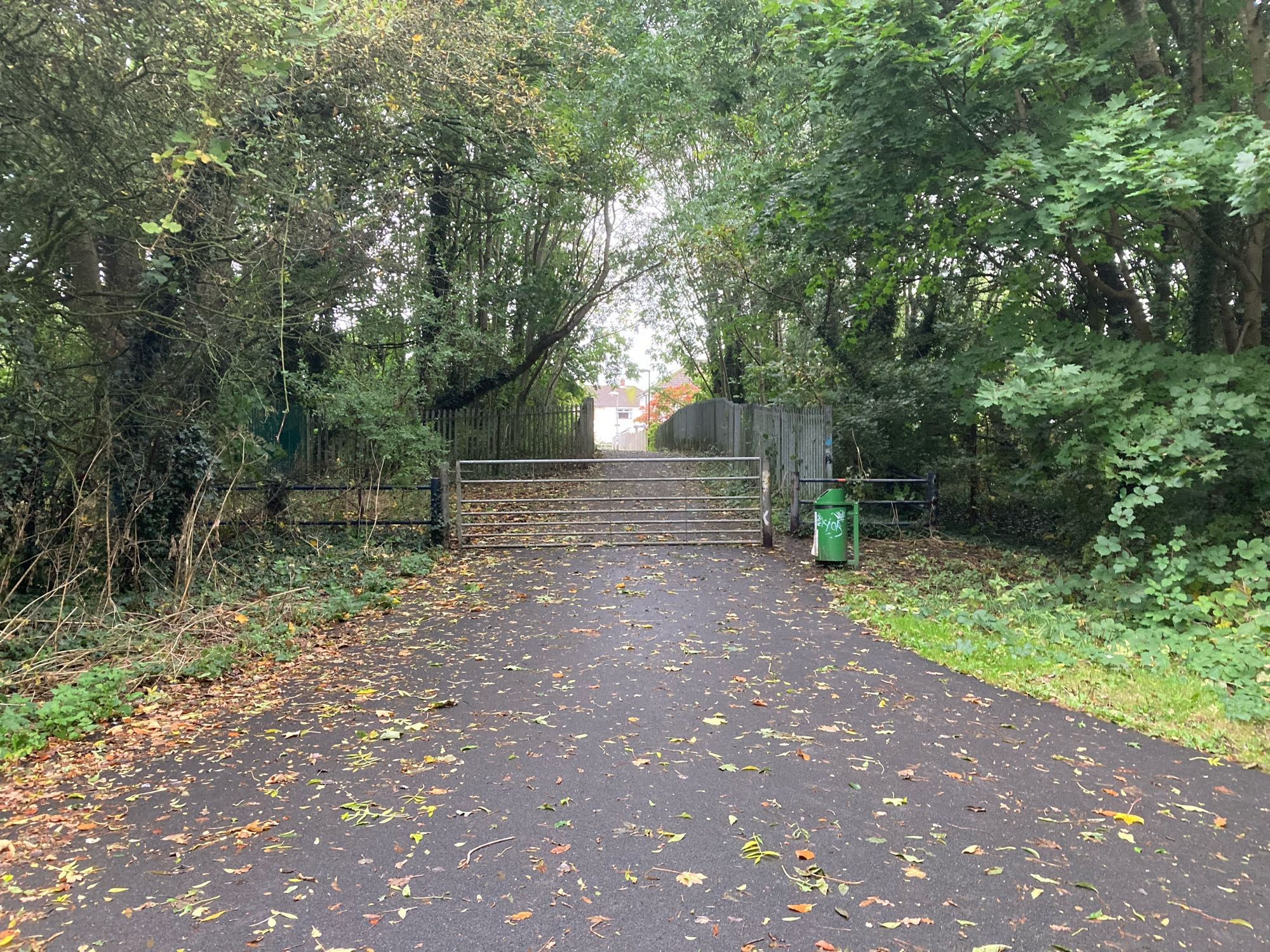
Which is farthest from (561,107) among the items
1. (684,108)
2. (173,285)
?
(173,285)

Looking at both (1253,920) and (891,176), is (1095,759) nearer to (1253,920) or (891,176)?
(1253,920)

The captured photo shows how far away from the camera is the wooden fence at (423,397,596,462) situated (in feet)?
63.2

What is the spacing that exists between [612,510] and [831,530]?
331cm

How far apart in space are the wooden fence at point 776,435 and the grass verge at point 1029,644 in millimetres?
2994

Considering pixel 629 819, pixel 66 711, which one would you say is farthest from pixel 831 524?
pixel 66 711

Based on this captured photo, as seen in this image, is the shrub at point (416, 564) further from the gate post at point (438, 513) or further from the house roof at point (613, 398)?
the house roof at point (613, 398)

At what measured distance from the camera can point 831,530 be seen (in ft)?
34.4

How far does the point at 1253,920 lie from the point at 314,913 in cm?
371

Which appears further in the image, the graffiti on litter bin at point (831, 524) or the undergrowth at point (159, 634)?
the graffiti on litter bin at point (831, 524)

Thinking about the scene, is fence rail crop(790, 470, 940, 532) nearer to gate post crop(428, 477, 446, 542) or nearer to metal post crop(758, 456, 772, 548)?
metal post crop(758, 456, 772, 548)

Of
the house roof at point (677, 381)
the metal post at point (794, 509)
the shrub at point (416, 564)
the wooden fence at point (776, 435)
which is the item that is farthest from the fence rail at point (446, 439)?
the house roof at point (677, 381)

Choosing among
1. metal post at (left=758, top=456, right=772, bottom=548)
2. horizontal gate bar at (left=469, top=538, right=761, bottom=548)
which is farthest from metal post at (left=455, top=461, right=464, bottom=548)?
metal post at (left=758, top=456, right=772, bottom=548)

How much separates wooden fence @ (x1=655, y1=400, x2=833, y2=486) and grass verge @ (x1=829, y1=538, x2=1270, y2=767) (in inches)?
118

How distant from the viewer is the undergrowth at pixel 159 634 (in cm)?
545
